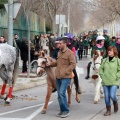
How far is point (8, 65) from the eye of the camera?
11.2 metres

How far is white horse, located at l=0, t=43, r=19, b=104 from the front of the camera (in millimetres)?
10992

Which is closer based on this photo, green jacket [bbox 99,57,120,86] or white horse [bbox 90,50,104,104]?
green jacket [bbox 99,57,120,86]

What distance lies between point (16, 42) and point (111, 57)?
10049mm

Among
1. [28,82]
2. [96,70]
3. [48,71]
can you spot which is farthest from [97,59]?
[28,82]

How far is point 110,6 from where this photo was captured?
39.3 meters

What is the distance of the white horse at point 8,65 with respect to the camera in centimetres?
1099

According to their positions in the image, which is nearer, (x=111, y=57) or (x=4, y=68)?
(x=111, y=57)

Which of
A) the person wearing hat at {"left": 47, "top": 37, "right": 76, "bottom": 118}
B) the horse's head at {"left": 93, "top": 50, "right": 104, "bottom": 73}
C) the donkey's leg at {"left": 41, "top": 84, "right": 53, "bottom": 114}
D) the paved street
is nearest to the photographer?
the person wearing hat at {"left": 47, "top": 37, "right": 76, "bottom": 118}

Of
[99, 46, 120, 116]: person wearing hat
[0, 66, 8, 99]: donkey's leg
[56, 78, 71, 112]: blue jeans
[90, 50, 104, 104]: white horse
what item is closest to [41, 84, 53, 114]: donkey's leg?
[56, 78, 71, 112]: blue jeans

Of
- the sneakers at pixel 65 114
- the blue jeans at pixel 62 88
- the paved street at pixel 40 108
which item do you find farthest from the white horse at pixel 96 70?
the blue jeans at pixel 62 88

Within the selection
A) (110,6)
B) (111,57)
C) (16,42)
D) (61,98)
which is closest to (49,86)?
(61,98)

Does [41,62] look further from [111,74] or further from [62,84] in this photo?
[111,74]

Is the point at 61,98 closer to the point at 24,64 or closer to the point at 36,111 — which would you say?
the point at 36,111

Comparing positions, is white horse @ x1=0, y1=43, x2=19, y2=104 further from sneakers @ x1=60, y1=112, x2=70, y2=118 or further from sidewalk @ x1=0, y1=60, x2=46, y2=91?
sneakers @ x1=60, y1=112, x2=70, y2=118
